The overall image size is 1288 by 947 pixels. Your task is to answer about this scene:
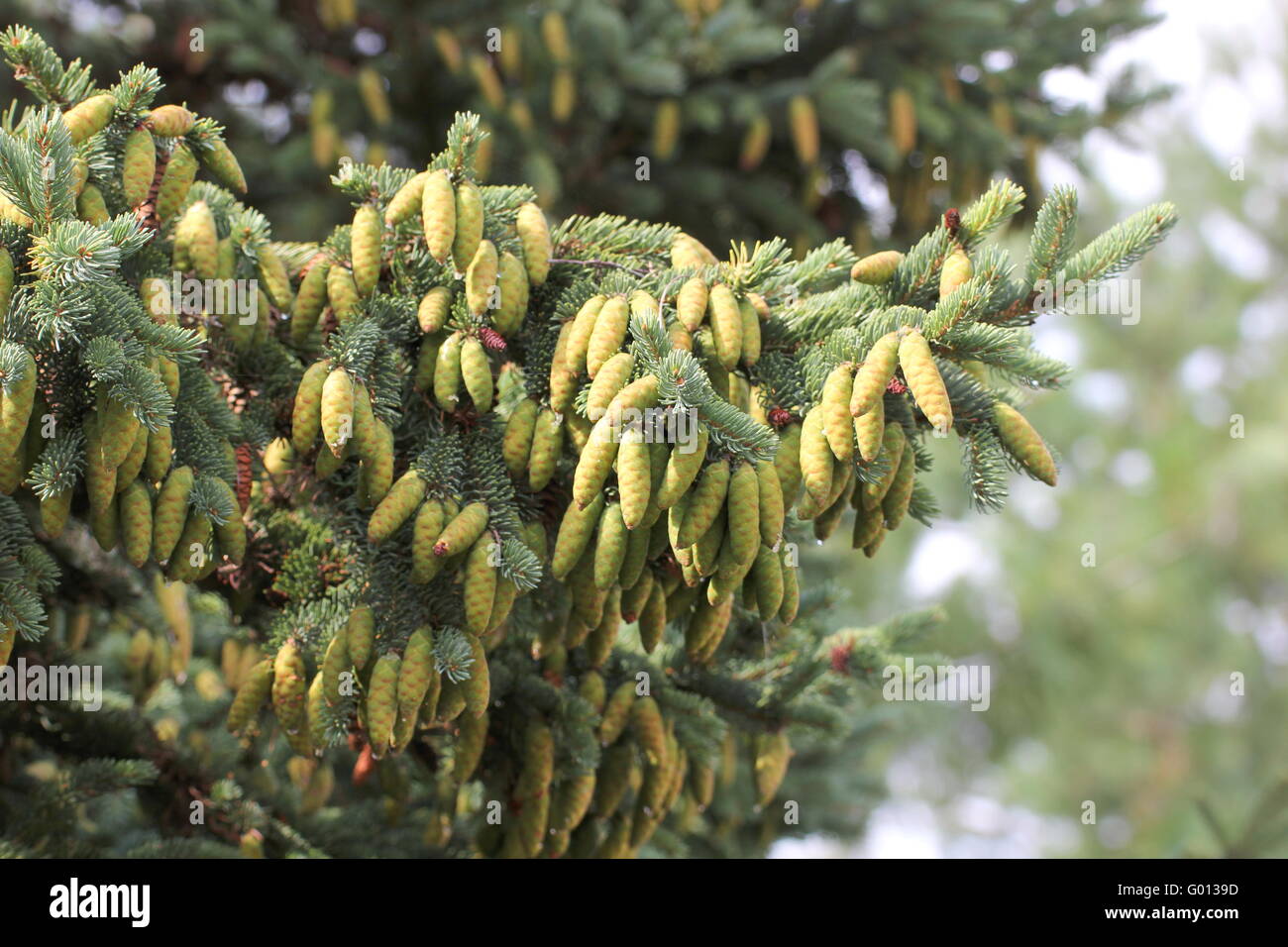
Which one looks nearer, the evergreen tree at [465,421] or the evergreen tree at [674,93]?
the evergreen tree at [465,421]

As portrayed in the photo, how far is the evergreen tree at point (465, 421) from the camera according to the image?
185cm

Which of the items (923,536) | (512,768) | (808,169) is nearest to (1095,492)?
(923,536)

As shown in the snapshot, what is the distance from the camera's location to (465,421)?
2195mm

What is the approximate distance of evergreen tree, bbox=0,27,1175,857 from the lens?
1.85m

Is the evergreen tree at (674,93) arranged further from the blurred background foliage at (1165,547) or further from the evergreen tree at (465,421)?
the blurred background foliage at (1165,547)

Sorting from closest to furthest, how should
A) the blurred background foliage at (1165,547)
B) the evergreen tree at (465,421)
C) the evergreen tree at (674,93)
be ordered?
1. the evergreen tree at (465,421)
2. the evergreen tree at (674,93)
3. the blurred background foliage at (1165,547)

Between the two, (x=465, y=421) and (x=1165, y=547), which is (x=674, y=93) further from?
(x=1165, y=547)

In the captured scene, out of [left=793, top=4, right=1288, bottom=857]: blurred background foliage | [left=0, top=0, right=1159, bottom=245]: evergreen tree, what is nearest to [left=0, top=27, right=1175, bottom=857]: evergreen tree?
[left=0, top=0, right=1159, bottom=245]: evergreen tree

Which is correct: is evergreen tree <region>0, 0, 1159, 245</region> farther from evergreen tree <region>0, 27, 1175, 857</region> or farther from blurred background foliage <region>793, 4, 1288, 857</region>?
blurred background foliage <region>793, 4, 1288, 857</region>

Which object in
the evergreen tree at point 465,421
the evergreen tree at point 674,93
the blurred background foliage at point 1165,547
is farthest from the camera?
the blurred background foliage at point 1165,547

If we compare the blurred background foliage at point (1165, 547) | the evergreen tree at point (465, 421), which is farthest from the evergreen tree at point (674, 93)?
the blurred background foliage at point (1165, 547)

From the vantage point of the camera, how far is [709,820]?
13.0ft

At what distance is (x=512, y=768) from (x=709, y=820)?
155cm

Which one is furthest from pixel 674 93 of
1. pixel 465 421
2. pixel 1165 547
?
pixel 1165 547
